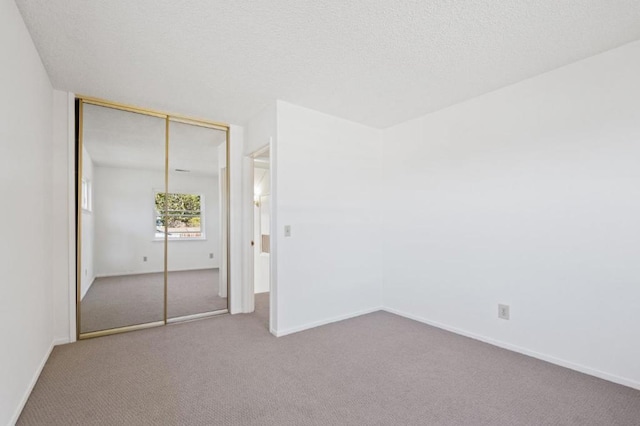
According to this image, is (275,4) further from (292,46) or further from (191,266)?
(191,266)

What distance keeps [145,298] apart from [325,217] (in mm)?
2291

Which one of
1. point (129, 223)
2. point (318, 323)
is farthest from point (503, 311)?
point (129, 223)

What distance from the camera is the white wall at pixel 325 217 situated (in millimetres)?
3074

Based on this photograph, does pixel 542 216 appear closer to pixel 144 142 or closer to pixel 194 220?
pixel 194 220

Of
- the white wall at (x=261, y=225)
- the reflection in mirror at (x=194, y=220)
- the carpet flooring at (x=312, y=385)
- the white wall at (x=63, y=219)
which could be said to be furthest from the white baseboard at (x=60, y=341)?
the white wall at (x=261, y=225)

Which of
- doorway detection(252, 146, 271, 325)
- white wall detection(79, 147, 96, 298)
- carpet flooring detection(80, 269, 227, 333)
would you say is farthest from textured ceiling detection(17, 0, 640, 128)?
doorway detection(252, 146, 271, 325)

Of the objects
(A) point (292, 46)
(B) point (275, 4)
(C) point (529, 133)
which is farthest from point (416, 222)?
(B) point (275, 4)

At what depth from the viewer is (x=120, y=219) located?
10.8 feet

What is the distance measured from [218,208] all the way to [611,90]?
3943 millimetres

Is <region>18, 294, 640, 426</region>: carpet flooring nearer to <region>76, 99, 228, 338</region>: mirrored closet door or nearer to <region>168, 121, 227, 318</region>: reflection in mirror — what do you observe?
<region>76, 99, 228, 338</region>: mirrored closet door

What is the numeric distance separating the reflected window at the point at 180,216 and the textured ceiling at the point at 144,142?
326mm

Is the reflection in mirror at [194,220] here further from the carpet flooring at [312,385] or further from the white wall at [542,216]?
the white wall at [542,216]

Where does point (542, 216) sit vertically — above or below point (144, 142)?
below

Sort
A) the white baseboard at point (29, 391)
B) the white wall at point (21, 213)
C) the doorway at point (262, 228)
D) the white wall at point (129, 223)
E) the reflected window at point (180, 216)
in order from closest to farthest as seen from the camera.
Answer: the white wall at point (21, 213) → the white baseboard at point (29, 391) → the white wall at point (129, 223) → the reflected window at point (180, 216) → the doorway at point (262, 228)
